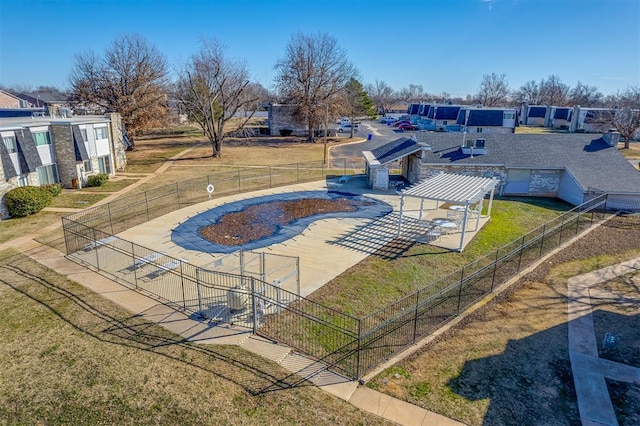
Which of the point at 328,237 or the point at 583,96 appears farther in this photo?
the point at 583,96

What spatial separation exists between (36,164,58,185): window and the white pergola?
88.3 ft

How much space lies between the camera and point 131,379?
400 inches

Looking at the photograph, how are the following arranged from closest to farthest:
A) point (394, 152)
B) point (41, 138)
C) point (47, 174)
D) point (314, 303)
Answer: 1. point (314, 303)
2. point (41, 138)
3. point (47, 174)
4. point (394, 152)

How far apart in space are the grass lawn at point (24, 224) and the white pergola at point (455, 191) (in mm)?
20846

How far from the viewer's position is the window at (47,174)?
97.5 feet

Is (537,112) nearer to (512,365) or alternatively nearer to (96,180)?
(96,180)

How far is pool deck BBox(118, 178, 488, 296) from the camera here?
1742 cm

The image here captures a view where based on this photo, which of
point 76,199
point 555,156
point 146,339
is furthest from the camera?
point 555,156

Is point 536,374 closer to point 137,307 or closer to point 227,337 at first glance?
point 227,337

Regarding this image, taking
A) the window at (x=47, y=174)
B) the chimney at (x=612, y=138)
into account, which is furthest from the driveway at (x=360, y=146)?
the window at (x=47, y=174)

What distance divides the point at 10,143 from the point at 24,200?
15.0 ft

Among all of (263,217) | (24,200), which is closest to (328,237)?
(263,217)

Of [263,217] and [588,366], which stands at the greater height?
[263,217]

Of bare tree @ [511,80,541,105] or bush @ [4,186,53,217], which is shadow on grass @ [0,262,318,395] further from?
bare tree @ [511,80,541,105]
